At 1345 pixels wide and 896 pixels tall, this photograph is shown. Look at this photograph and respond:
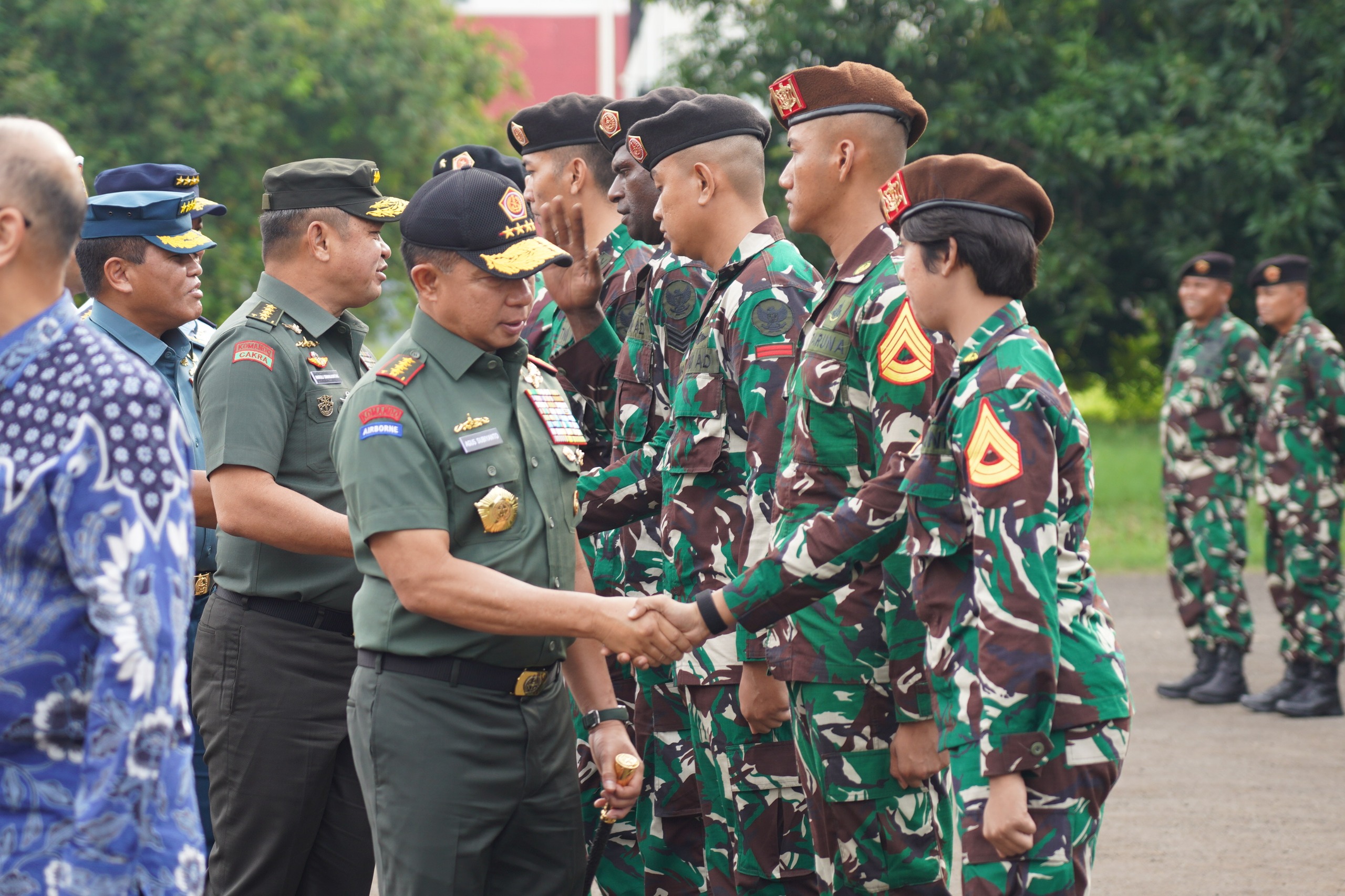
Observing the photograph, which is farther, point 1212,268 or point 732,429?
point 1212,268

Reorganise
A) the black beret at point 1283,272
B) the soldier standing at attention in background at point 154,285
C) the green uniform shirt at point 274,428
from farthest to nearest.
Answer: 1. the black beret at point 1283,272
2. the soldier standing at attention in background at point 154,285
3. the green uniform shirt at point 274,428

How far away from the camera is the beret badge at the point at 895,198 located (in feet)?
10.2

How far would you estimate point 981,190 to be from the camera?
9.83ft

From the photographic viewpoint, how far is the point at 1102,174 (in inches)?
699

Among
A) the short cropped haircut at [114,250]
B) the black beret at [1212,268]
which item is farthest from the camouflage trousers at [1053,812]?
the black beret at [1212,268]

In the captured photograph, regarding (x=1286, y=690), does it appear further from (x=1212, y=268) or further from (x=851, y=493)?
(x=851, y=493)

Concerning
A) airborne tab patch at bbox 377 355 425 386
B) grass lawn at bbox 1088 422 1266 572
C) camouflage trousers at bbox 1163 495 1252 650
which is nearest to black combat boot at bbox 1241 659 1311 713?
camouflage trousers at bbox 1163 495 1252 650

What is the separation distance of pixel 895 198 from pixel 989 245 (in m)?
0.27

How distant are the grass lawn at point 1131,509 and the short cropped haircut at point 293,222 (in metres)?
9.24

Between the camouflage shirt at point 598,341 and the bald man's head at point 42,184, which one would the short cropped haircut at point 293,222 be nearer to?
the camouflage shirt at point 598,341

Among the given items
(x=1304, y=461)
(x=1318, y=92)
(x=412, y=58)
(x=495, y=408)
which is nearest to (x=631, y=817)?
Answer: (x=495, y=408)

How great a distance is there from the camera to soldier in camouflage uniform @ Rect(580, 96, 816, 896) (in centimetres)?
378

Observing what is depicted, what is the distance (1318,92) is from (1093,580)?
14.7 m

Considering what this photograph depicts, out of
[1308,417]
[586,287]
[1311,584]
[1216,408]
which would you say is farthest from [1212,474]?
[586,287]
